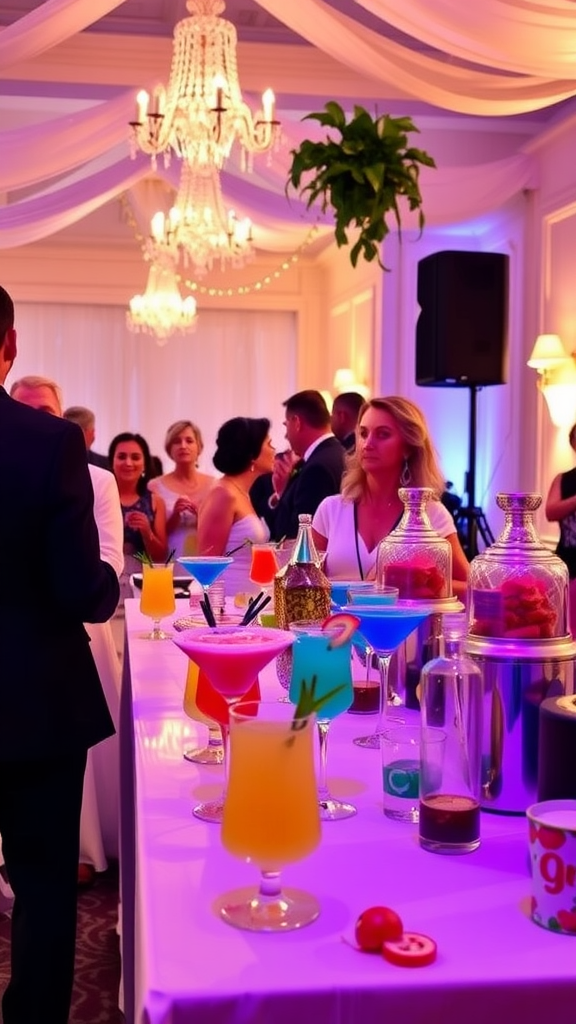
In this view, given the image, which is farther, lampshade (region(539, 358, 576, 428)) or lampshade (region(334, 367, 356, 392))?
lampshade (region(334, 367, 356, 392))

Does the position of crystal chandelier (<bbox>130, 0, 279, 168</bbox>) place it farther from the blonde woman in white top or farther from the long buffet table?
the long buffet table

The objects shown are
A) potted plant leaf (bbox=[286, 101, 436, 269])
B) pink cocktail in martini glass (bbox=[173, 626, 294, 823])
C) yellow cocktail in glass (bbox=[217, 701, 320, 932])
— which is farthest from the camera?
potted plant leaf (bbox=[286, 101, 436, 269])

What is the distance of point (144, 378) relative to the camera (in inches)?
447

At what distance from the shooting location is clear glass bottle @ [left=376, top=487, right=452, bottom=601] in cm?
214

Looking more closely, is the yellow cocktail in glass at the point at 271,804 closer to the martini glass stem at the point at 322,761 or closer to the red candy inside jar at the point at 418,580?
the martini glass stem at the point at 322,761

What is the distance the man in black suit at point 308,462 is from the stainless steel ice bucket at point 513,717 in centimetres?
289

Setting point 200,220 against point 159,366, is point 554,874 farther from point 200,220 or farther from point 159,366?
point 159,366

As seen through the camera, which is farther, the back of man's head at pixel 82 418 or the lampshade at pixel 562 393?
the lampshade at pixel 562 393

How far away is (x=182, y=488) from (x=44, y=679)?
414 centimetres

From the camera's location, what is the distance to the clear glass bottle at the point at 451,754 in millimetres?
1328

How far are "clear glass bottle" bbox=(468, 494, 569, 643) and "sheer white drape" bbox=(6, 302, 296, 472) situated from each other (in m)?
9.82

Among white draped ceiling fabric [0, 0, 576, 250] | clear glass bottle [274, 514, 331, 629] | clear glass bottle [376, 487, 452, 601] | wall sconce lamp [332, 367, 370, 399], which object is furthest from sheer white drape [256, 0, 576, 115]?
wall sconce lamp [332, 367, 370, 399]

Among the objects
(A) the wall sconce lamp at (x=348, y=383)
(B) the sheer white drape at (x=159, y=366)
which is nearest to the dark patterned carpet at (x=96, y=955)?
(A) the wall sconce lamp at (x=348, y=383)

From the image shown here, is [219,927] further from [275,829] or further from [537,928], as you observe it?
[537,928]
